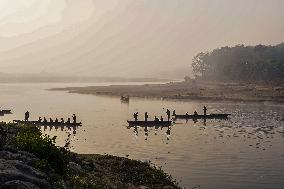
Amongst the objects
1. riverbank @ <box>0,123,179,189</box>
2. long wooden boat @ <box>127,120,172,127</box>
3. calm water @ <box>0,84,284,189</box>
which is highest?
riverbank @ <box>0,123,179,189</box>

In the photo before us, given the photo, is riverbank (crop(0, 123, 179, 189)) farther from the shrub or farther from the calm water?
the calm water

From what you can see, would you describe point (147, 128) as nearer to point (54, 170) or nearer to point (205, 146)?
point (205, 146)

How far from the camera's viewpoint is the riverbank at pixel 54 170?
684 inches

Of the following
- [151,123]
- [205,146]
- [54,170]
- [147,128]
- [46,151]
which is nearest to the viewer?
[54,170]

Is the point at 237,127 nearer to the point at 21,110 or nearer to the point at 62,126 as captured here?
the point at 62,126

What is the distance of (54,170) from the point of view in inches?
822

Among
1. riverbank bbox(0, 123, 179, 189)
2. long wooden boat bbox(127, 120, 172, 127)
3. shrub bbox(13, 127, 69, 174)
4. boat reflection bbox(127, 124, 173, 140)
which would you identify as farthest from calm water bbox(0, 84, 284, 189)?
shrub bbox(13, 127, 69, 174)

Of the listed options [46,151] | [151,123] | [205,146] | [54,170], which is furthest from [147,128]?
[54,170]

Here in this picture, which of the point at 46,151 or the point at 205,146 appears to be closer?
the point at 46,151

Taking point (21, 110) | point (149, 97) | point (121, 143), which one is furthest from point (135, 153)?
point (149, 97)

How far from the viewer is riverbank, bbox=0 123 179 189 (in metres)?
17.4

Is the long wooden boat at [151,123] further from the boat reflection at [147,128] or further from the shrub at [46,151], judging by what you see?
the shrub at [46,151]

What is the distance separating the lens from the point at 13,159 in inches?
766

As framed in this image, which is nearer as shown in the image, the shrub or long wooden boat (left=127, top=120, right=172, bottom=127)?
the shrub
